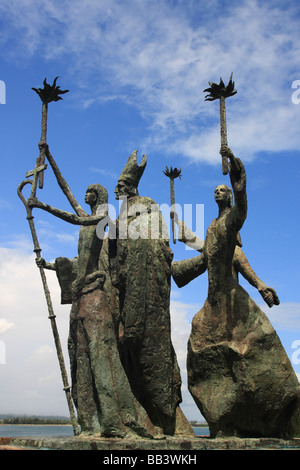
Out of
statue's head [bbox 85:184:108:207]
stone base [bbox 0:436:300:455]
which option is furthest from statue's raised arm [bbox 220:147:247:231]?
stone base [bbox 0:436:300:455]

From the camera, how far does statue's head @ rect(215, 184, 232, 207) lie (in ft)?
30.6

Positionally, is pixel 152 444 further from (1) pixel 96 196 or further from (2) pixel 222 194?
(1) pixel 96 196

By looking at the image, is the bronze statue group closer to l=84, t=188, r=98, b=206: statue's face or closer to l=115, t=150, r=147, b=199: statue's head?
l=84, t=188, r=98, b=206: statue's face

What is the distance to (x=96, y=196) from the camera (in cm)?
995

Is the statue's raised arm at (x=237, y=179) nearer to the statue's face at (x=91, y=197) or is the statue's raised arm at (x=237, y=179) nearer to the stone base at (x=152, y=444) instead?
the statue's face at (x=91, y=197)

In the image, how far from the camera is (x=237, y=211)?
8.63 metres

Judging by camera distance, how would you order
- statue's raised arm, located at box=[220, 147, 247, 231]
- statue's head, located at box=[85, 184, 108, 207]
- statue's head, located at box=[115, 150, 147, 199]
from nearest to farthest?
1. statue's raised arm, located at box=[220, 147, 247, 231]
2. statue's head, located at box=[85, 184, 108, 207]
3. statue's head, located at box=[115, 150, 147, 199]

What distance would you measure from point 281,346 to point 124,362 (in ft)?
8.03

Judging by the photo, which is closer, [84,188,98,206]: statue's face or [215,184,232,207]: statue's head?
[215,184,232,207]: statue's head

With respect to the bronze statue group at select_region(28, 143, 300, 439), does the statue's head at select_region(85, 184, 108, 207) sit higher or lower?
higher

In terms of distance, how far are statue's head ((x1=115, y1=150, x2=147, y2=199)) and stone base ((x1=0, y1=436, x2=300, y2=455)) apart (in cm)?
414

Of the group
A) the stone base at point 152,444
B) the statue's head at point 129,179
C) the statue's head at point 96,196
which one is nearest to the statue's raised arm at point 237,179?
the statue's head at point 129,179

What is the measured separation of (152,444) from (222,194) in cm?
399

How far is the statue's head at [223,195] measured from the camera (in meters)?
9.32
